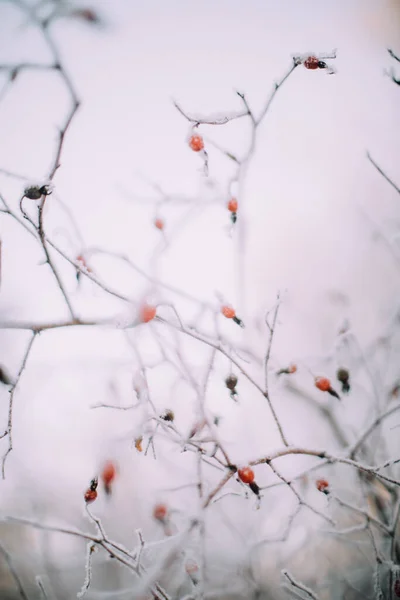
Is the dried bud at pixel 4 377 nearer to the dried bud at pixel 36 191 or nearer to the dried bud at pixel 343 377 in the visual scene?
the dried bud at pixel 36 191

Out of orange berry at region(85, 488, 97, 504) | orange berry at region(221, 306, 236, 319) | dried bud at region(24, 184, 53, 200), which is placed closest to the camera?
dried bud at region(24, 184, 53, 200)

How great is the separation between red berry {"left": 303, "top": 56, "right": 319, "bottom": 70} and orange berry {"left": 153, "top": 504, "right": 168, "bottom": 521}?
7.86ft

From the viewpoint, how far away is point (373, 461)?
2.35 m

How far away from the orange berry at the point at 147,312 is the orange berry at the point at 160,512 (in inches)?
50.1

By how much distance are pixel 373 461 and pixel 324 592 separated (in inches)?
66.7

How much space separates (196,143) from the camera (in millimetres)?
1807

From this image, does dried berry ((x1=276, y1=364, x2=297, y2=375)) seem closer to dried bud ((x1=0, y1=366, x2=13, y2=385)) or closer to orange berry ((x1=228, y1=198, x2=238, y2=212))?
orange berry ((x1=228, y1=198, x2=238, y2=212))

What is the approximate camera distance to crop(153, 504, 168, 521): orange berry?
6.46 ft

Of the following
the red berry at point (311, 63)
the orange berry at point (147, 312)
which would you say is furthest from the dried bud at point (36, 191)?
the red berry at point (311, 63)

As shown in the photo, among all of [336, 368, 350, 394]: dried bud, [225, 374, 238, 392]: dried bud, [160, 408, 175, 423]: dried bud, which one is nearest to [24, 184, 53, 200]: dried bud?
[160, 408, 175, 423]: dried bud

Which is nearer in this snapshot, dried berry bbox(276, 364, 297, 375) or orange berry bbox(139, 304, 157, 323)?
orange berry bbox(139, 304, 157, 323)

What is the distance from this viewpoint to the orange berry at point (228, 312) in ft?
6.13

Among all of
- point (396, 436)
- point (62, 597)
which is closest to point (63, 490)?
point (62, 597)

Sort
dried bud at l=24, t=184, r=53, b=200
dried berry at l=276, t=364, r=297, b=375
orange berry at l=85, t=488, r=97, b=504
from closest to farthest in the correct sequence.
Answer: dried bud at l=24, t=184, r=53, b=200
orange berry at l=85, t=488, r=97, b=504
dried berry at l=276, t=364, r=297, b=375
